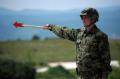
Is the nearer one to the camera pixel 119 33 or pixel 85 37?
pixel 85 37

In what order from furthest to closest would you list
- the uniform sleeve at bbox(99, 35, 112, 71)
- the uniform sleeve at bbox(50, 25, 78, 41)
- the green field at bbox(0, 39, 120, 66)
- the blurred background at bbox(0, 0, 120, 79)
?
1. the green field at bbox(0, 39, 120, 66)
2. the blurred background at bbox(0, 0, 120, 79)
3. the uniform sleeve at bbox(50, 25, 78, 41)
4. the uniform sleeve at bbox(99, 35, 112, 71)

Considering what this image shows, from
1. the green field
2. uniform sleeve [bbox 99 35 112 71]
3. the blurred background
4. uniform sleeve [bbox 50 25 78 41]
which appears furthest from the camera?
the green field

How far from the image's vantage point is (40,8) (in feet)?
47.7

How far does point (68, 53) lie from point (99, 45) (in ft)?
37.4

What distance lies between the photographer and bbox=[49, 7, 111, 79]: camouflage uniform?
4.58 metres

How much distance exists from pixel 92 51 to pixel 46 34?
36.1 ft

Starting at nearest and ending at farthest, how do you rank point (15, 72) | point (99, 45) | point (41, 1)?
point (99, 45) < point (15, 72) < point (41, 1)

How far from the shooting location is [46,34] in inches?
612

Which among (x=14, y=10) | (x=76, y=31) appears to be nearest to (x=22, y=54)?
(x=14, y=10)

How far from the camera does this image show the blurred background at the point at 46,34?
1358cm

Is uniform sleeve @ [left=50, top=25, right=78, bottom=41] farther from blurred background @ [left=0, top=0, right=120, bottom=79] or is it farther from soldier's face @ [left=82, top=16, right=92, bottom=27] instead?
blurred background @ [left=0, top=0, right=120, bottom=79]

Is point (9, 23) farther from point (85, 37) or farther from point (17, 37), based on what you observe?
point (85, 37)

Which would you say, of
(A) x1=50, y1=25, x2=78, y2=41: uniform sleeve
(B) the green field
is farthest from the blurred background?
(A) x1=50, y1=25, x2=78, y2=41: uniform sleeve

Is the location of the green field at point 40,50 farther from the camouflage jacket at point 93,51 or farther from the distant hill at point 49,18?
the camouflage jacket at point 93,51
